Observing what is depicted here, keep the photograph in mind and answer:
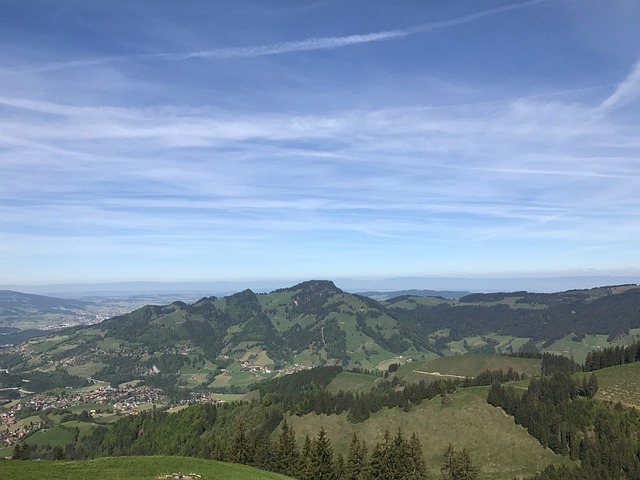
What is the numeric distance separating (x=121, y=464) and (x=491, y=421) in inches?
5051

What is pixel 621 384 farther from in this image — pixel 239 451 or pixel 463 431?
pixel 239 451

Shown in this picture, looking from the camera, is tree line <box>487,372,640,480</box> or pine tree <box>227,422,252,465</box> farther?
tree line <box>487,372,640,480</box>

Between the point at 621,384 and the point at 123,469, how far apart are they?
539 feet

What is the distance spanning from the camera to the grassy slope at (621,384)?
5832 inches

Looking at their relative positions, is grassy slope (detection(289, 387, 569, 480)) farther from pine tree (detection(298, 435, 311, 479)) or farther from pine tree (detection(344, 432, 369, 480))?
pine tree (detection(298, 435, 311, 479))

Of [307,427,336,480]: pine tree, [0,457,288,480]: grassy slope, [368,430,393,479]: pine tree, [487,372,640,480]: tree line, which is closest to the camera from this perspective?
[0,457,288,480]: grassy slope

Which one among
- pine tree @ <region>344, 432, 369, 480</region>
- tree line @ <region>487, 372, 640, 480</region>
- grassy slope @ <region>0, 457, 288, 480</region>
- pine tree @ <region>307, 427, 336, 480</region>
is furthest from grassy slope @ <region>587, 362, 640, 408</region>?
grassy slope @ <region>0, 457, 288, 480</region>

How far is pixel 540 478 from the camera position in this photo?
120m

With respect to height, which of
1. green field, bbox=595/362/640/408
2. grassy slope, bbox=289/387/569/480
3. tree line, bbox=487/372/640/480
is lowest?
grassy slope, bbox=289/387/569/480

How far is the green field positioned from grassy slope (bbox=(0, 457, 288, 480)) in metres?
131

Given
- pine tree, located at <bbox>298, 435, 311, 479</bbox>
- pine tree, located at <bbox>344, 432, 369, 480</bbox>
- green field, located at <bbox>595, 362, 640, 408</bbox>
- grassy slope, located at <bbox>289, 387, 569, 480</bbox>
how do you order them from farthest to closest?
1. green field, located at <bbox>595, 362, 640, 408</bbox>
2. grassy slope, located at <bbox>289, 387, 569, 480</bbox>
3. pine tree, located at <bbox>344, 432, 369, 480</bbox>
4. pine tree, located at <bbox>298, 435, 311, 479</bbox>

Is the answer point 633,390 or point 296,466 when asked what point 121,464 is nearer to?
point 296,466

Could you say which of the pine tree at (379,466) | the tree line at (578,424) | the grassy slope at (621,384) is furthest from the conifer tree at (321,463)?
the grassy slope at (621,384)

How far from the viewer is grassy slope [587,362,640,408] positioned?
14812cm
